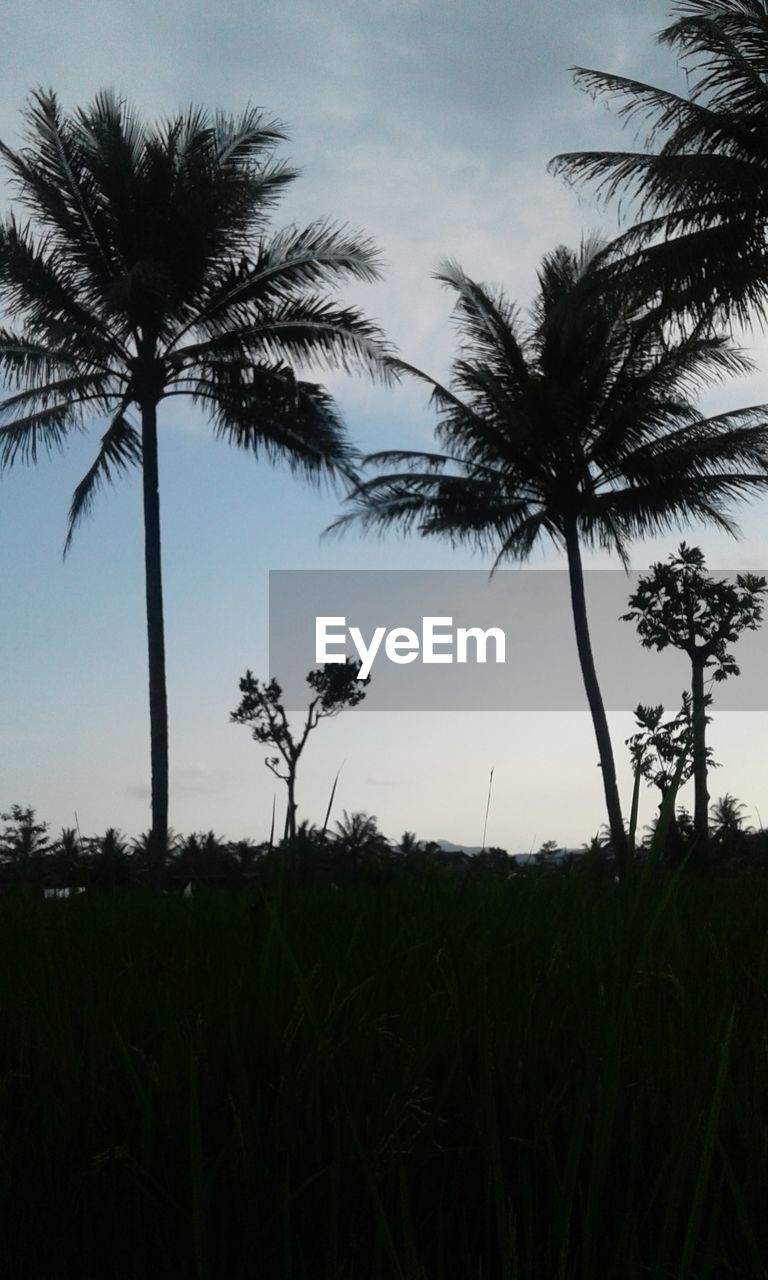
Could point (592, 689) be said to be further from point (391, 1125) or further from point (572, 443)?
point (391, 1125)

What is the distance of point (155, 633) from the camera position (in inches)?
685

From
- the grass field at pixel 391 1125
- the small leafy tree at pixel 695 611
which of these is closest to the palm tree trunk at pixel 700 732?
the small leafy tree at pixel 695 611

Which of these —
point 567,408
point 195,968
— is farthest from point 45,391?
point 195,968

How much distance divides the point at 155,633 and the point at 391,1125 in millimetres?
16515

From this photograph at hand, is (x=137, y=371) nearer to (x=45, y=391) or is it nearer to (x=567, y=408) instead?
(x=45, y=391)

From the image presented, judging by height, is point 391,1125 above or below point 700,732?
below

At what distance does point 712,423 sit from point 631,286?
20.9ft

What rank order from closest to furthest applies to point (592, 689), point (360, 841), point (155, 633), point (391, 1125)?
point (391, 1125) → point (360, 841) → point (155, 633) → point (592, 689)

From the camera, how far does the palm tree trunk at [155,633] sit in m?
16.7

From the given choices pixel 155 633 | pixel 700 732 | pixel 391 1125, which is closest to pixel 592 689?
pixel 700 732

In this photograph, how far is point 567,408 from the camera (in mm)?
21797

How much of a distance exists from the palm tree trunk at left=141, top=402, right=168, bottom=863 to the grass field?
14.5 metres

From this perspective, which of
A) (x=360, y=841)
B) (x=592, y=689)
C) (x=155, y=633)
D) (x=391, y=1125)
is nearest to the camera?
(x=391, y=1125)

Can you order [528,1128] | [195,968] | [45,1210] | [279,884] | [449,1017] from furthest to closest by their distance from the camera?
[195,968] < [449,1017] < [279,884] < [528,1128] < [45,1210]
